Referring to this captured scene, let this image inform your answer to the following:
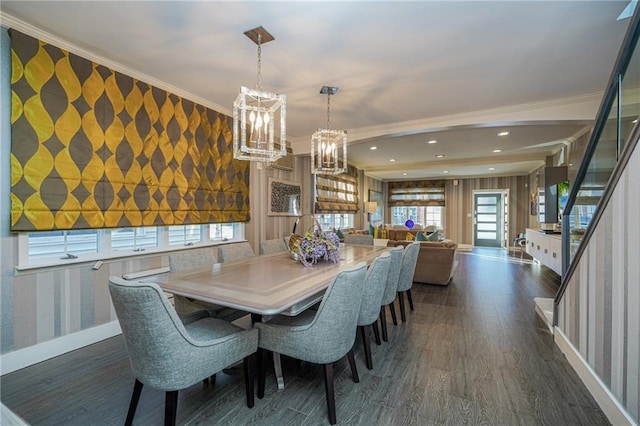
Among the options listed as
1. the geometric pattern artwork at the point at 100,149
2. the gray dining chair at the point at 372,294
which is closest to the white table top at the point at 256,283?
the gray dining chair at the point at 372,294

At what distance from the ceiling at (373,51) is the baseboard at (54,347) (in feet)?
8.20

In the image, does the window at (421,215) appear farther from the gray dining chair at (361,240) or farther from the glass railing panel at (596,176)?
the glass railing panel at (596,176)

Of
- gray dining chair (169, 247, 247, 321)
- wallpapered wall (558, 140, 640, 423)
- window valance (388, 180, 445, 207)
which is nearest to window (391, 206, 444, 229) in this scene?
window valance (388, 180, 445, 207)

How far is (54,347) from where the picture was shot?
7.87 ft

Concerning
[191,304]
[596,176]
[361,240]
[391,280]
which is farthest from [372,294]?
[361,240]

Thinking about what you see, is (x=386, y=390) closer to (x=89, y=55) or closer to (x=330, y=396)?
(x=330, y=396)

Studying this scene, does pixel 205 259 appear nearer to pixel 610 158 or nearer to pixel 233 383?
pixel 233 383

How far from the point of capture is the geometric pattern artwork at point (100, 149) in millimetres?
2213

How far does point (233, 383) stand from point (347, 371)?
0.85 m

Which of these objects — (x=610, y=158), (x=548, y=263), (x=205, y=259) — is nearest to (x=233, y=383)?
(x=205, y=259)

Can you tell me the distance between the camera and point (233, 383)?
204 centimetres

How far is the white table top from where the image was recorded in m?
1.53

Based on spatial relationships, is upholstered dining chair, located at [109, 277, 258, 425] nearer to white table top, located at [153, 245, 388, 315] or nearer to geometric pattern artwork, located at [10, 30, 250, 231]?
white table top, located at [153, 245, 388, 315]

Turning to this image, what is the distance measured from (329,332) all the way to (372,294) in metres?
0.58
